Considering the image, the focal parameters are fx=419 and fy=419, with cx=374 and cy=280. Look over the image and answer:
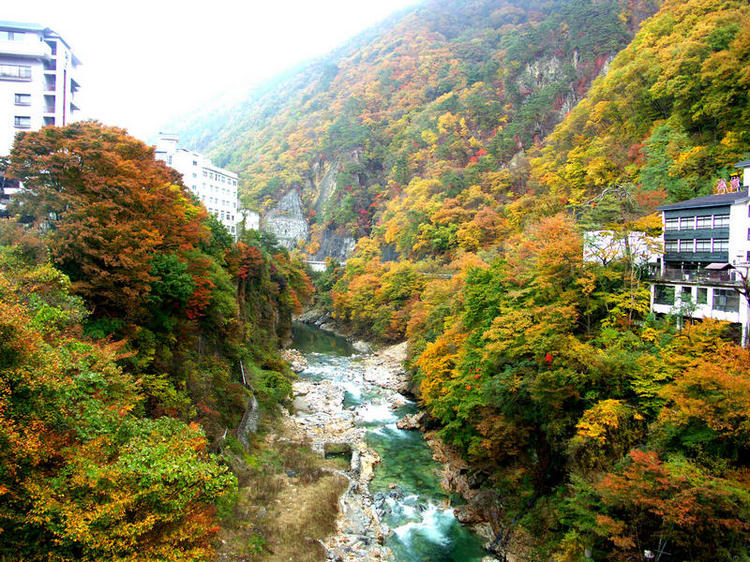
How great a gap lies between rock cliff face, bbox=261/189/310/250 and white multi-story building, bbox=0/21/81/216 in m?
58.2

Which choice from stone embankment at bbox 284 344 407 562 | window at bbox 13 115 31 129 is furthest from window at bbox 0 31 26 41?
stone embankment at bbox 284 344 407 562

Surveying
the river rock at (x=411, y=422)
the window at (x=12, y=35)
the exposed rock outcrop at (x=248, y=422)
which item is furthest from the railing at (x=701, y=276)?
the window at (x=12, y=35)

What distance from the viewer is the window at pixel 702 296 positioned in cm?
1489

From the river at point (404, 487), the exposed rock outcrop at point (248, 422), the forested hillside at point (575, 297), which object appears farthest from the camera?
the exposed rock outcrop at point (248, 422)

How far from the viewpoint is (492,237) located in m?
41.4

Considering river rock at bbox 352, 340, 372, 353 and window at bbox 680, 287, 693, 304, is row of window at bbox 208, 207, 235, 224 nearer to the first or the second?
river rock at bbox 352, 340, 372, 353

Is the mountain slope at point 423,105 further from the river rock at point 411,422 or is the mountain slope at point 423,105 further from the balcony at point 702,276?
the balcony at point 702,276

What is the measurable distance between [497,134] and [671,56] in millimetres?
26437

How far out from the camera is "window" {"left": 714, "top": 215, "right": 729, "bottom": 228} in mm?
15672

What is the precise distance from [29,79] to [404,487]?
35.8 meters

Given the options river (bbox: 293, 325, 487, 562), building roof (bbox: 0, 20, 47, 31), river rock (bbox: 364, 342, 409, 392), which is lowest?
river (bbox: 293, 325, 487, 562)

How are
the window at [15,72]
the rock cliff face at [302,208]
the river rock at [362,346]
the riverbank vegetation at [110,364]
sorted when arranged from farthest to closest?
the rock cliff face at [302,208] < the river rock at [362,346] < the window at [15,72] < the riverbank vegetation at [110,364]

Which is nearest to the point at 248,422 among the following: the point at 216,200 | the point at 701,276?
the point at 701,276

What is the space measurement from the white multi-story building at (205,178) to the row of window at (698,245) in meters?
34.2
